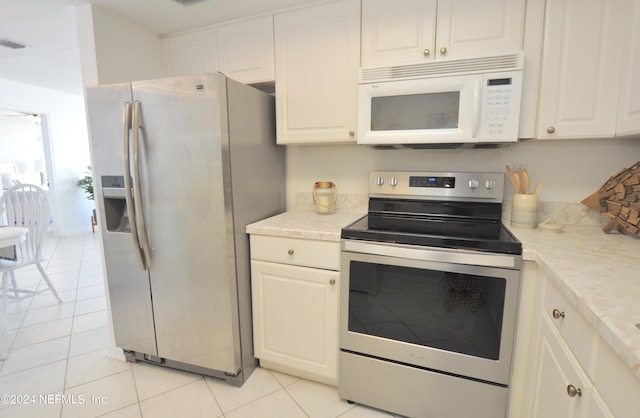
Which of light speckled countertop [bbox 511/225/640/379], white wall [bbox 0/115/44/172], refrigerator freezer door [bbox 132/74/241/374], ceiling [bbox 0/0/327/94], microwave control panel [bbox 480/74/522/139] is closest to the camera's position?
light speckled countertop [bbox 511/225/640/379]

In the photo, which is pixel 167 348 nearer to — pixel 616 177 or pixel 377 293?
pixel 377 293

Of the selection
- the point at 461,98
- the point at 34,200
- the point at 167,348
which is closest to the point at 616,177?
the point at 461,98

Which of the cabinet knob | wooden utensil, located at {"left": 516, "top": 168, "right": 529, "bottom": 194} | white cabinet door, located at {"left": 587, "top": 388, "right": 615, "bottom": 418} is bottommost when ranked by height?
the cabinet knob

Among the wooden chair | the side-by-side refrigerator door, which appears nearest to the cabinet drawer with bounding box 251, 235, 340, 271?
the side-by-side refrigerator door

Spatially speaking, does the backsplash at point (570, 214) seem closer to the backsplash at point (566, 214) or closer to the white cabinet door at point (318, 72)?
the backsplash at point (566, 214)

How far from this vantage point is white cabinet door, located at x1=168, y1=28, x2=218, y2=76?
6.45 ft

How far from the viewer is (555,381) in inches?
38.2

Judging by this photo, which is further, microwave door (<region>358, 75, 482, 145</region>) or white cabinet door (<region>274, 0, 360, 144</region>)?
white cabinet door (<region>274, 0, 360, 144</region>)

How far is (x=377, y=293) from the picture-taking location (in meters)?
1.43

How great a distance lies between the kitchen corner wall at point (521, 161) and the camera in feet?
5.20

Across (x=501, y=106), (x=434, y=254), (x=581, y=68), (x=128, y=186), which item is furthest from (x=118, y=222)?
(x=581, y=68)

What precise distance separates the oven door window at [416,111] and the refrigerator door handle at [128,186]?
4.06ft

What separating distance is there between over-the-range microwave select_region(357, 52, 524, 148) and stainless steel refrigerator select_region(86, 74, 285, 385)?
2.18 ft

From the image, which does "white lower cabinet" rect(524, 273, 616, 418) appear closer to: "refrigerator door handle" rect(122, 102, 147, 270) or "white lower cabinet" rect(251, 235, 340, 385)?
"white lower cabinet" rect(251, 235, 340, 385)
